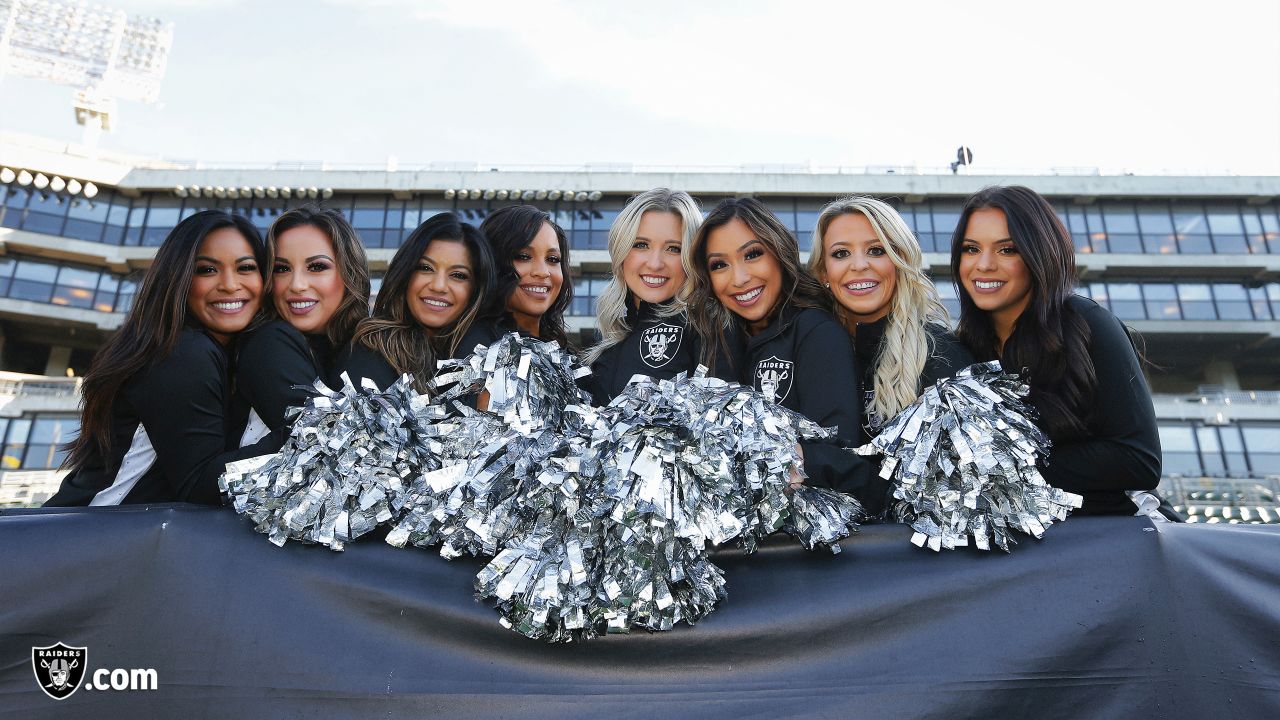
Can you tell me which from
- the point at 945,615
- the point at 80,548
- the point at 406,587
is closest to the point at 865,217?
the point at 945,615

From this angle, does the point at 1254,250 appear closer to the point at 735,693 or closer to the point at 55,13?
the point at 735,693

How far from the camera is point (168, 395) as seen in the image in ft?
7.76

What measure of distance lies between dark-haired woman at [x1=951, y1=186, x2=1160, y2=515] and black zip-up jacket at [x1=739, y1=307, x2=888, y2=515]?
577mm

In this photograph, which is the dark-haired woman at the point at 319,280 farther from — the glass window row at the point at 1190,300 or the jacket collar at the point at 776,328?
the glass window row at the point at 1190,300

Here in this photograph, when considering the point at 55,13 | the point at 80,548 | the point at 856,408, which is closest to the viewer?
the point at 80,548

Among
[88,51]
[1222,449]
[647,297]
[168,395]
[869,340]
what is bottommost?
[168,395]

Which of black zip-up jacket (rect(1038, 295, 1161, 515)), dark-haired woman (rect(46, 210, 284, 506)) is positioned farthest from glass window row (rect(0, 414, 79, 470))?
black zip-up jacket (rect(1038, 295, 1161, 515))

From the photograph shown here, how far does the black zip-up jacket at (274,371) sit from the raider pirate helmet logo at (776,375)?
1.58 m

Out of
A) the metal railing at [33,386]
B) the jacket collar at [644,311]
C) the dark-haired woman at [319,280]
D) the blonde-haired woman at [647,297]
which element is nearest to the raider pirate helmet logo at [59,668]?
the dark-haired woman at [319,280]

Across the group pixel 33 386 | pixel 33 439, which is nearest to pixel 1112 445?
pixel 33 439

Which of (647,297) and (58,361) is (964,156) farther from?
(58,361)

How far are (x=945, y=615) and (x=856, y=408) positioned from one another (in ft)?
2.54

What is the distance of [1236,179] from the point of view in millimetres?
28484

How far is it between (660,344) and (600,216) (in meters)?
26.2
